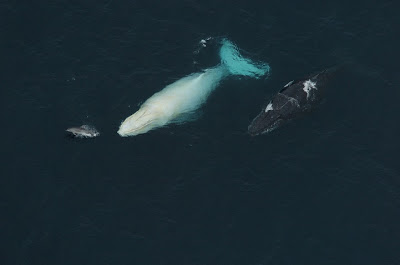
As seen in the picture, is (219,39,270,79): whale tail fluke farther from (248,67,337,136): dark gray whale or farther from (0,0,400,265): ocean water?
(248,67,337,136): dark gray whale

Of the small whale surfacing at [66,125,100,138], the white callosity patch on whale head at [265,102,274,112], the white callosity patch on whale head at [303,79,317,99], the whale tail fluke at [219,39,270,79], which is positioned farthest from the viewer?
the whale tail fluke at [219,39,270,79]

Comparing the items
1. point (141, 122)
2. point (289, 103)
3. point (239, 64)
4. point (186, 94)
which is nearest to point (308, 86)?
point (289, 103)

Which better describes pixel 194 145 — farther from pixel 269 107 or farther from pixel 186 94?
pixel 269 107

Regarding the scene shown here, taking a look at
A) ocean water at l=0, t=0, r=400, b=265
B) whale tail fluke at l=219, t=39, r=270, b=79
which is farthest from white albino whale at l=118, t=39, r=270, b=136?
ocean water at l=0, t=0, r=400, b=265

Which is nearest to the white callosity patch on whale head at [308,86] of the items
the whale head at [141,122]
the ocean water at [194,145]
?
the ocean water at [194,145]

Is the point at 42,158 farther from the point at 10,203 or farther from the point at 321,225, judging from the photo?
the point at 321,225

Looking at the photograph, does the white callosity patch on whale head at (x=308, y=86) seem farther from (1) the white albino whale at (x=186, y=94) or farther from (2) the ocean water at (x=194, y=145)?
(1) the white albino whale at (x=186, y=94)

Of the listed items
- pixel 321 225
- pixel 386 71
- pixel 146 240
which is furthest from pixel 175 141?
pixel 386 71
